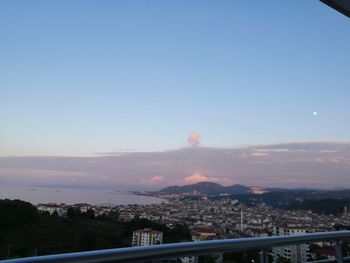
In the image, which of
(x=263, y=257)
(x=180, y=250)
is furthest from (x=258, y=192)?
(x=180, y=250)

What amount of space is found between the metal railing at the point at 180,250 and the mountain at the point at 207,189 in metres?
9.11

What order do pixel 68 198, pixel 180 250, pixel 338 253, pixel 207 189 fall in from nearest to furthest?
pixel 180 250
pixel 338 253
pixel 68 198
pixel 207 189

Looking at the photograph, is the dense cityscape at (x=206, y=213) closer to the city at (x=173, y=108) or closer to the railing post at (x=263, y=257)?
the city at (x=173, y=108)

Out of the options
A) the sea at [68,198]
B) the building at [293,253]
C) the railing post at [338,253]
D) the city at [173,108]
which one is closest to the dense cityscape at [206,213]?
the city at [173,108]

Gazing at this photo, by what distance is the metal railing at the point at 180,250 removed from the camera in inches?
37.1

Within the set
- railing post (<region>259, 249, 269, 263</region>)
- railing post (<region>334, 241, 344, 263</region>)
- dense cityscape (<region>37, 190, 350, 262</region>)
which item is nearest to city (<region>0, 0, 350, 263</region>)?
dense cityscape (<region>37, 190, 350, 262</region>)

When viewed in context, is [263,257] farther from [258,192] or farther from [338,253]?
[258,192]

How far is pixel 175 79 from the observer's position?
39.0ft

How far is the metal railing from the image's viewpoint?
37.1 inches

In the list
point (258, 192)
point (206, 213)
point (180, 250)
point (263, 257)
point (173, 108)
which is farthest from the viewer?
point (173, 108)

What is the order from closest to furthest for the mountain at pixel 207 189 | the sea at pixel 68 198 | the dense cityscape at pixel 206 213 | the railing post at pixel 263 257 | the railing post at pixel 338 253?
the railing post at pixel 263 257
the railing post at pixel 338 253
the dense cityscape at pixel 206 213
the sea at pixel 68 198
the mountain at pixel 207 189

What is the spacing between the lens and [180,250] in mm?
1229

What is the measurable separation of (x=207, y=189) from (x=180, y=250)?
34.4 ft

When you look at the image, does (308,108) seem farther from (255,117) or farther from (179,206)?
(179,206)
